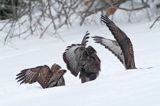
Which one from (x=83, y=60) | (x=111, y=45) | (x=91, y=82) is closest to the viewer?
(x=91, y=82)

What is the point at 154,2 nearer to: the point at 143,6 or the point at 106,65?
the point at 143,6

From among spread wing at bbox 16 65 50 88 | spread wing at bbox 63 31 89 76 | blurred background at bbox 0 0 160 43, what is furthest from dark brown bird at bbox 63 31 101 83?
blurred background at bbox 0 0 160 43

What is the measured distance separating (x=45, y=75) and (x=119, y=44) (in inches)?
14.8

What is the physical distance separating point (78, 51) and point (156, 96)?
685 mm

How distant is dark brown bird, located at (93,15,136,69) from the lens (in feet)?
9.21

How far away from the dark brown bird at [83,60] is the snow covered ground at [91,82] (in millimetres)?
78

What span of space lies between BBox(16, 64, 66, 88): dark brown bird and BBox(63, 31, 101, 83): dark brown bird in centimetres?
8

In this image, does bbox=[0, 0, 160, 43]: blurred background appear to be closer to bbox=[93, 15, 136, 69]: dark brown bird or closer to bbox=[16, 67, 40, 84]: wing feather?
bbox=[93, 15, 136, 69]: dark brown bird

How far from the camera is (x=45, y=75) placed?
2811mm

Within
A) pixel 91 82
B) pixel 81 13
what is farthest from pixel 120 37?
pixel 81 13

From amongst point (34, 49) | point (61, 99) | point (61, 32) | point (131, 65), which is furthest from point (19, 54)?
point (61, 99)

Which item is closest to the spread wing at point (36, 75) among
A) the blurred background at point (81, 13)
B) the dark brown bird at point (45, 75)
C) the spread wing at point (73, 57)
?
the dark brown bird at point (45, 75)

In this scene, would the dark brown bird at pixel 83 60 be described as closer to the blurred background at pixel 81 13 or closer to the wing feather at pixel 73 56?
the wing feather at pixel 73 56

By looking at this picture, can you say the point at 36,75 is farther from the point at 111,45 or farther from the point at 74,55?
the point at 111,45
